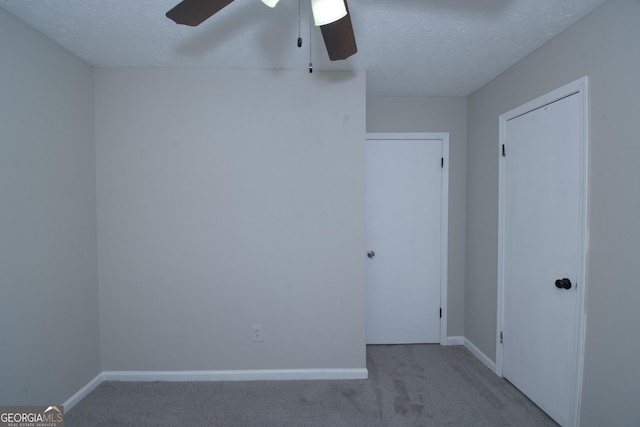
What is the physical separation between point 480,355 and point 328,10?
116 inches

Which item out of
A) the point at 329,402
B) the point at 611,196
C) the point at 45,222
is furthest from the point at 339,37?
the point at 329,402

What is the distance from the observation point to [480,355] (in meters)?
2.43

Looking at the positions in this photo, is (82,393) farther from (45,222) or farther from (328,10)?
(328,10)

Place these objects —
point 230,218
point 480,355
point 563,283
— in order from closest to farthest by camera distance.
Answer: point 563,283
point 230,218
point 480,355

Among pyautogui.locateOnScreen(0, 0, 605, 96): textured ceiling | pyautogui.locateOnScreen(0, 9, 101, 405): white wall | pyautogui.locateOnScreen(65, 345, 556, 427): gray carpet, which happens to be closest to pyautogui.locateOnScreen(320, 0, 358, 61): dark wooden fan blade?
pyautogui.locateOnScreen(0, 0, 605, 96): textured ceiling

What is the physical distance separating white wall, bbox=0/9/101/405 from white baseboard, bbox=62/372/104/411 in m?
0.05

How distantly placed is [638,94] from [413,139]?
156 cm

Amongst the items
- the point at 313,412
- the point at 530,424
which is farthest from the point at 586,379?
the point at 313,412

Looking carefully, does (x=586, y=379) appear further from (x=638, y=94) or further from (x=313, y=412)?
(x=313, y=412)

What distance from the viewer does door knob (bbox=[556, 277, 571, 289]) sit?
160 cm

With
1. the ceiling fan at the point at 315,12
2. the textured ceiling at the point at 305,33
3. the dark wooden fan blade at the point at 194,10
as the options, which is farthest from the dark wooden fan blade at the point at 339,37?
the dark wooden fan blade at the point at 194,10

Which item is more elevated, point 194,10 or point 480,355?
point 194,10

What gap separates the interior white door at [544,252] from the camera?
159 centimetres

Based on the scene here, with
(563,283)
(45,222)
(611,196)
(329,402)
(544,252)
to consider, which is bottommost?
(329,402)
